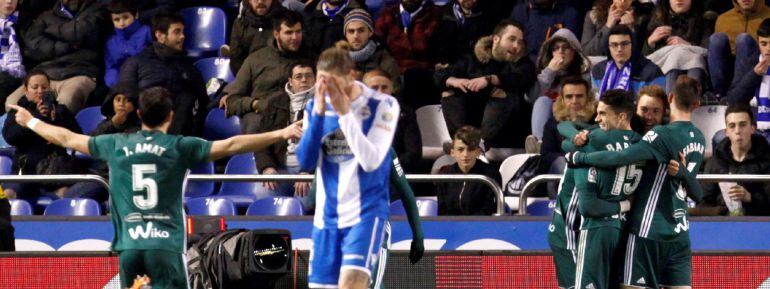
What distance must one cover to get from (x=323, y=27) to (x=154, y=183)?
606 centimetres

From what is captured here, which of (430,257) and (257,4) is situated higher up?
(257,4)

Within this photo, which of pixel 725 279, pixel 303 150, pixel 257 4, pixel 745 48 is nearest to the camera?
pixel 303 150

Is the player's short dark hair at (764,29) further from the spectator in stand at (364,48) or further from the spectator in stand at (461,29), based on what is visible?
the spectator in stand at (364,48)

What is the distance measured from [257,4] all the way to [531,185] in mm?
4291

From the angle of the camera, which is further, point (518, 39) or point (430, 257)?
point (518, 39)

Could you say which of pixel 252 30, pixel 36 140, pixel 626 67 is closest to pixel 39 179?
pixel 36 140

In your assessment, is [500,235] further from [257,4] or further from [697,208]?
[257,4]

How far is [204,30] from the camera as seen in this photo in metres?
17.5

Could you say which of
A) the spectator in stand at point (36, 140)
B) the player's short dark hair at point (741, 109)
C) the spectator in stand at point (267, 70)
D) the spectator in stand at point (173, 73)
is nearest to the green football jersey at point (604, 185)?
the player's short dark hair at point (741, 109)

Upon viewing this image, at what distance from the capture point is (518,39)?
50.0ft

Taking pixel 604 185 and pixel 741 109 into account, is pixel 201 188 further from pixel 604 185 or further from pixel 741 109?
pixel 604 185

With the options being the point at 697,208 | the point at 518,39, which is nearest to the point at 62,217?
the point at 518,39

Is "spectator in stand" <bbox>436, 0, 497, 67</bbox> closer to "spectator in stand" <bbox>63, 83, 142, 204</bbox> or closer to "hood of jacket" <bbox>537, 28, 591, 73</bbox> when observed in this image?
"hood of jacket" <bbox>537, 28, 591, 73</bbox>

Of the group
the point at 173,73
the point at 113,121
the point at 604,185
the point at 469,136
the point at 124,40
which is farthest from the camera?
the point at 124,40
